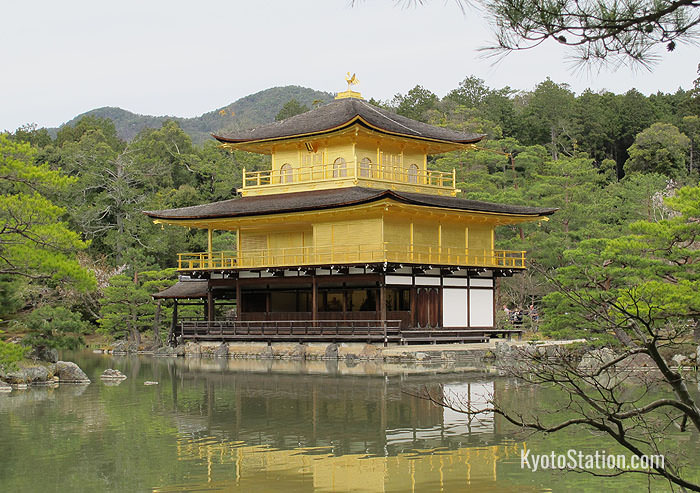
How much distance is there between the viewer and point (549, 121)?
66.5 metres

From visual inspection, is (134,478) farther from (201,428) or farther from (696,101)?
(696,101)

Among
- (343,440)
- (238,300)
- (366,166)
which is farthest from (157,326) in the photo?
(343,440)

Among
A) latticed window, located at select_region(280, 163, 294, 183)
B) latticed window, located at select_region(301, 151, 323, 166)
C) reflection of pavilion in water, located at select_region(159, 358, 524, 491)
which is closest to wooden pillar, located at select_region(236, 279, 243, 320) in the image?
latticed window, located at select_region(280, 163, 294, 183)

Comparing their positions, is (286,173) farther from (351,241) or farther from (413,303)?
(413,303)

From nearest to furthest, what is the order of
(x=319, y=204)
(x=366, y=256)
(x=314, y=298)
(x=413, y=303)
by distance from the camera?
1. (x=366, y=256)
2. (x=319, y=204)
3. (x=314, y=298)
4. (x=413, y=303)

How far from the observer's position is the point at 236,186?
57656 mm

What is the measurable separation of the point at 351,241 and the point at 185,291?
28.1 ft

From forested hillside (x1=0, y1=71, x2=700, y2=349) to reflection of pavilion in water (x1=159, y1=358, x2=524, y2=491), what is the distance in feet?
14.2

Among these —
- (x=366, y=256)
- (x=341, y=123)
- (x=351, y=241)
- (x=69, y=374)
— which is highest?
(x=341, y=123)

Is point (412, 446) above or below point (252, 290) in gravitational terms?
below

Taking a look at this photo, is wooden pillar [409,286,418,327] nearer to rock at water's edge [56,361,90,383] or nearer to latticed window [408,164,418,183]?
latticed window [408,164,418,183]

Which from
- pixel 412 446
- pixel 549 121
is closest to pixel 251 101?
pixel 549 121

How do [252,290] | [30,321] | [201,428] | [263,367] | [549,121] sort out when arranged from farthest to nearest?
[549,121], [252,290], [263,367], [30,321], [201,428]

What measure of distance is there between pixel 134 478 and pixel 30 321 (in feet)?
40.9
